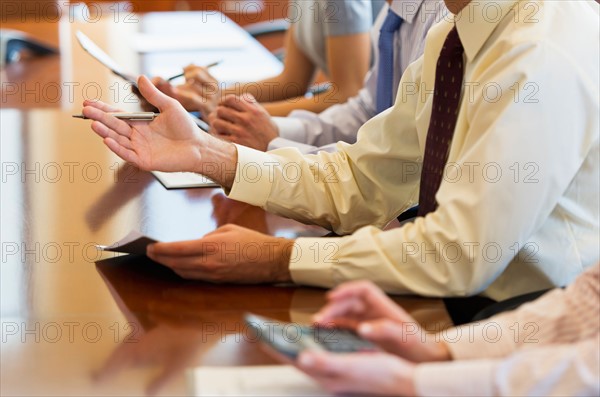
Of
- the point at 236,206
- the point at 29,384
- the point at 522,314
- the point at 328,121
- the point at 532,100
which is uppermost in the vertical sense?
the point at 532,100

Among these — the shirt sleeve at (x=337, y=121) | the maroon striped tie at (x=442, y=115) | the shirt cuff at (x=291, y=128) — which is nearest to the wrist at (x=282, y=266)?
the maroon striped tie at (x=442, y=115)

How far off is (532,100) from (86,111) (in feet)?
2.76

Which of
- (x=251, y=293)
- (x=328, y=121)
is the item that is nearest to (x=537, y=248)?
(x=251, y=293)

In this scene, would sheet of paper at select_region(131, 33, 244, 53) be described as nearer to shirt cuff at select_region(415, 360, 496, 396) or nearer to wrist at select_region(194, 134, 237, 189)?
wrist at select_region(194, 134, 237, 189)

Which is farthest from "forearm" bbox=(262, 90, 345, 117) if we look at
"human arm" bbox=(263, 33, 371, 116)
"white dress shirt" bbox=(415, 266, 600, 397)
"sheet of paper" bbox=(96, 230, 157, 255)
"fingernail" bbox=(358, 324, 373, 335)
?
"fingernail" bbox=(358, 324, 373, 335)

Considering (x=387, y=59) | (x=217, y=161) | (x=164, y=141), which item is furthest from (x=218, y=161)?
(x=387, y=59)

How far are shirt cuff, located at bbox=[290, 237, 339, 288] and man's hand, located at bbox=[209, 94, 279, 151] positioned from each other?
37.2 inches

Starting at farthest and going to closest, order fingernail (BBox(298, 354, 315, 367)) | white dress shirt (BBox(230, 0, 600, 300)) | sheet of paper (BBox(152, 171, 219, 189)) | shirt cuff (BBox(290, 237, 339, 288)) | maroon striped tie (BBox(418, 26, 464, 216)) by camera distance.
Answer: sheet of paper (BBox(152, 171, 219, 189)), maroon striped tie (BBox(418, 26, 464, 216)), shirt cuff (BBox(290, 237, 339, 288)), white dress shirt (BBox(230, 0, 600, 300)), fingernail (BBox(298, 354, 315, 367))

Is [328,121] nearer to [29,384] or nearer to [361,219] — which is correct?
[361,219]

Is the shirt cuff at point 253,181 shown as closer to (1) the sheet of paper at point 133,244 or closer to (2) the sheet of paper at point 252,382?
(1) the sheet of paper at point 133,244

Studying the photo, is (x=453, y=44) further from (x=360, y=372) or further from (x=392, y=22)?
(x=392, y=22)

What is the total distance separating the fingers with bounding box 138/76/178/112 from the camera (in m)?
1.81

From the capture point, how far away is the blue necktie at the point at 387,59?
261 cm

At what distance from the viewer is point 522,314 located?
1.23 meters
